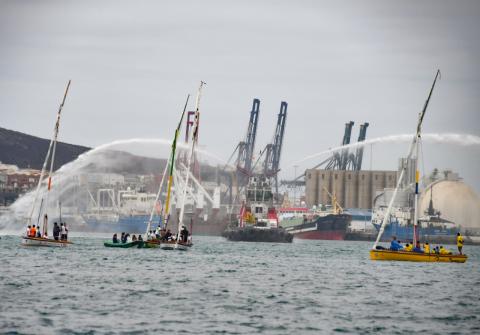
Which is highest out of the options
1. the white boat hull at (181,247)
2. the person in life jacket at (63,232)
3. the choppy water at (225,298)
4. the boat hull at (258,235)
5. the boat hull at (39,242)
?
the boat hull at (258,235)

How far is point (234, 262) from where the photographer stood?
10025cm

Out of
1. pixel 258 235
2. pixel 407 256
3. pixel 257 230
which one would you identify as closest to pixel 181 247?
pixel 407 256

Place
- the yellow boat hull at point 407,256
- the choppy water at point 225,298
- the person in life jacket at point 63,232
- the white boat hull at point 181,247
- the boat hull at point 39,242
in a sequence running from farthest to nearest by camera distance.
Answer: the white boat hull at point 181,247 < the person in life jacket at point 63,232 < the boat hull at point 39,242 < the yellow boat hull at point 407,256 < the choppy water at point 225,298

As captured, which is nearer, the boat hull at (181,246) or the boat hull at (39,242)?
the boat hull at (39,242)

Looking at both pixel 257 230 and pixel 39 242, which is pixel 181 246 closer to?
pixel 39 242

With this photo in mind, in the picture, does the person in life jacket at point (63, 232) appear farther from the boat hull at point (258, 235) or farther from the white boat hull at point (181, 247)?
the boat hull at point (258, 235)

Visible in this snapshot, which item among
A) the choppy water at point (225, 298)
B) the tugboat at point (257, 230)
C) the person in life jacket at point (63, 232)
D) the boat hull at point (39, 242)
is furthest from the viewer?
the tugboat at point (257, 230)

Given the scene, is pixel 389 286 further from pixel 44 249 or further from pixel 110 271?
pixel 44 249

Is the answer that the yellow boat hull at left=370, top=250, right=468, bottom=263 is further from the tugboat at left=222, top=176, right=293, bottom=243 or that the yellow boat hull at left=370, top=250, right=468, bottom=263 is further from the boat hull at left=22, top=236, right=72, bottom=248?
the tugboat at left=222, top=176, right=293, bottom=243

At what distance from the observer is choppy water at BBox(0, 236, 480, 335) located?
160 feet

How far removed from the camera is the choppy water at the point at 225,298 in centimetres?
4869

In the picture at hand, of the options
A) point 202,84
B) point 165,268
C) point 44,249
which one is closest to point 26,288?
point 165,268

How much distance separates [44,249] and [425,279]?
44894 millimetres

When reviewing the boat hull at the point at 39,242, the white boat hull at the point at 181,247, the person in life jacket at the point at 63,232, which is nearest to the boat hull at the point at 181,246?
the white boat hull at the point at 181,247
